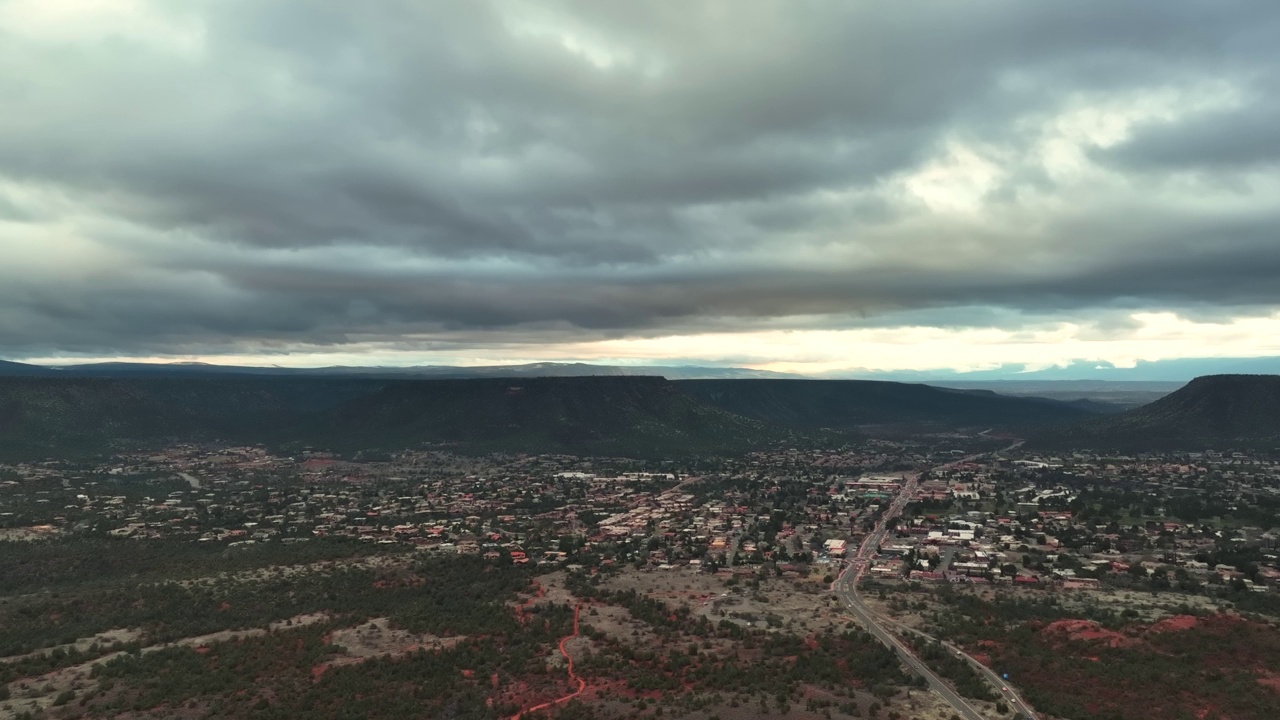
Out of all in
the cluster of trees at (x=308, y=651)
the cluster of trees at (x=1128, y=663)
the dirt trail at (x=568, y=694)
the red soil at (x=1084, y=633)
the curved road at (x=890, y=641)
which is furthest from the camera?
the red soil at (x=1084, y=633)

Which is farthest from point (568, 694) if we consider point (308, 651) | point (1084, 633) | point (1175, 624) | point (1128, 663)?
point (1175, 624)

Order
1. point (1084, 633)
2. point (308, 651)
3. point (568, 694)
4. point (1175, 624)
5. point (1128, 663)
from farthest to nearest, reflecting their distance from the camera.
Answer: point (1175, 624) → point (1084, 633) → point (308, 651) → point (1128, 663) → point (568, 694)

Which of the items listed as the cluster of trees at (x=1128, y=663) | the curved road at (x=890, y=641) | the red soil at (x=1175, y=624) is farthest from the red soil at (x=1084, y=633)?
the curved road at (x=890, y=641)

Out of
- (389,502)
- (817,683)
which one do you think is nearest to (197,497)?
(389,502)

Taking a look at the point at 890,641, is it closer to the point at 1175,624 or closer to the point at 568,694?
the point at 1175,624

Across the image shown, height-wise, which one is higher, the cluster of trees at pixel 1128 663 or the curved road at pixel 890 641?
the cluster of trees at pixel 1128 663

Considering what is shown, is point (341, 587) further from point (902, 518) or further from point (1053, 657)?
point (902, 518)

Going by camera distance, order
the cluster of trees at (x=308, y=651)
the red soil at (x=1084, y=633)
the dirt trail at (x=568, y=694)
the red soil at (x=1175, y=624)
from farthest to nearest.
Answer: the red soil at (x=1175, y=624) → the red soil at (x=1084, y=633) → the cluster of trees at (x=308, y=651) → the dirt trail at (x=568, y=694)

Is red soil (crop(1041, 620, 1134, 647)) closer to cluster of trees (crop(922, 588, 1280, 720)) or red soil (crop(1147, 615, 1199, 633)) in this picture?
cluster of trees (crop(922, 588, 1280, 720))

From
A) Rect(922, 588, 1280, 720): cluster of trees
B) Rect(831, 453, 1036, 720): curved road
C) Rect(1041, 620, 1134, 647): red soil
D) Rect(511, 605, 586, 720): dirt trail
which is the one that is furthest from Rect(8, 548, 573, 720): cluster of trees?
Rect(1041, 620, 1134, 647): red soil

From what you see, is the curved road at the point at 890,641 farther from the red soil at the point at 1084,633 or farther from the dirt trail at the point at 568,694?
the dirt trail at the point at 568,694

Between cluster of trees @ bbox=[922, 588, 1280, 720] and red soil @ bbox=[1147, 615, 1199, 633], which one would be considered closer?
cluster of trees @ bbox=[922, 588, 1280, 720]
